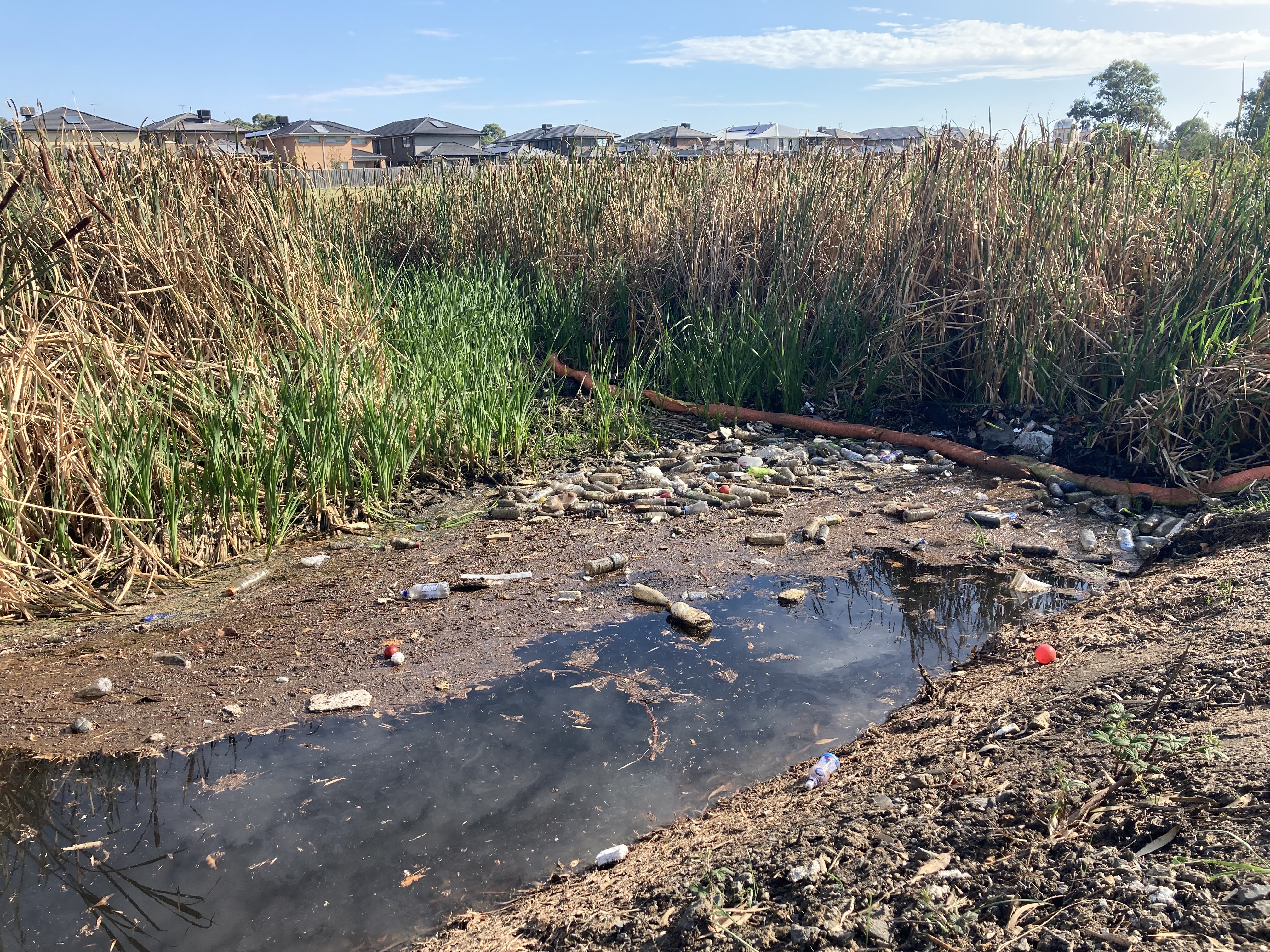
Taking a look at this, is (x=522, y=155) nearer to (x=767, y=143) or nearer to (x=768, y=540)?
(x=767, y=143)

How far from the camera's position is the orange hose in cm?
471

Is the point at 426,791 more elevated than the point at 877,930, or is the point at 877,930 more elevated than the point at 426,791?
the point at 877,930

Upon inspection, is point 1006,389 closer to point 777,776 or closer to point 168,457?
point 777,776

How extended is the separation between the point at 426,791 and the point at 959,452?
4.38 m

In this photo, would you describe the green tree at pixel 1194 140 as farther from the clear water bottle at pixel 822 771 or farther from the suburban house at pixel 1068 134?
the clear water bottle at pixel 822 771

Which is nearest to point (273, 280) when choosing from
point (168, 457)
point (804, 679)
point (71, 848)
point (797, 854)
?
point (168, 457)

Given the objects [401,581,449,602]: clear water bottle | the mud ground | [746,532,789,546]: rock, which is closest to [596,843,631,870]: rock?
the mud ground

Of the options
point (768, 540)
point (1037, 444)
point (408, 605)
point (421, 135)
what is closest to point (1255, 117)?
point (1037, 444)

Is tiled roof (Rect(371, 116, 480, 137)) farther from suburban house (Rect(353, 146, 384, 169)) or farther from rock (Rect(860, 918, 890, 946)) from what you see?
rock (Rect(860, 918, 890, 946))

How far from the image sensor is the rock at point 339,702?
304 cm

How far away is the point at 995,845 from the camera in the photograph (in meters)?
1.86

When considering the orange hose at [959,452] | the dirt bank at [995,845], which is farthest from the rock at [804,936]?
the orange hose at [959,452]

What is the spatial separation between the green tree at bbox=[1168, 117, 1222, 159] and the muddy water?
4.48 metres

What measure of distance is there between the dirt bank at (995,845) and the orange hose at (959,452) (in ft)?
7.42
